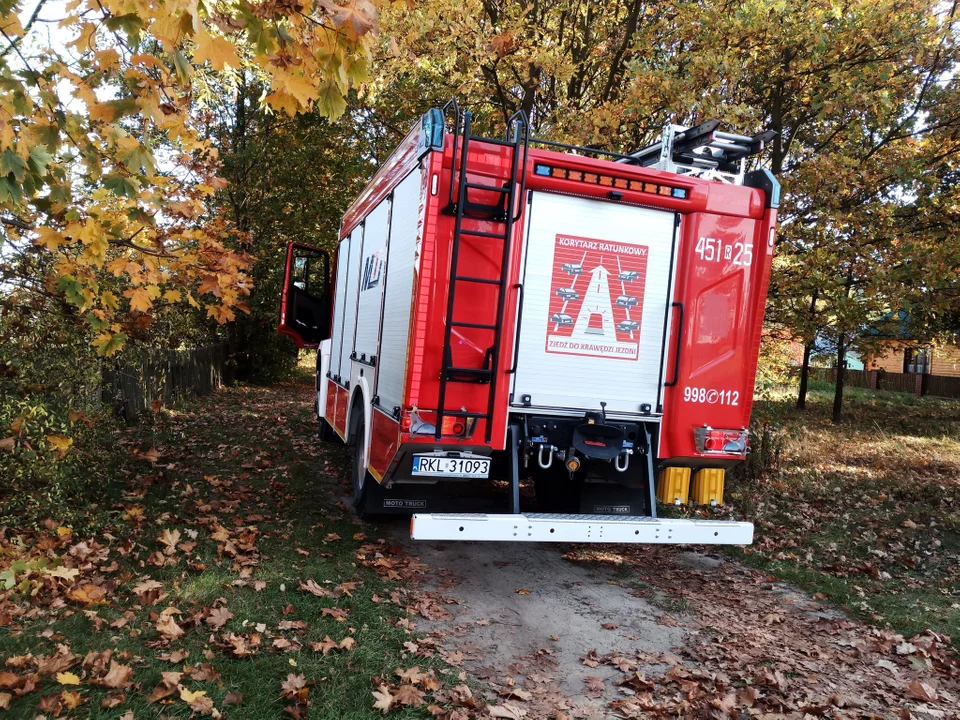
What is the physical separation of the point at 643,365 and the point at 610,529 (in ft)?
4.45

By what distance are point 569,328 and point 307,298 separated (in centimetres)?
712

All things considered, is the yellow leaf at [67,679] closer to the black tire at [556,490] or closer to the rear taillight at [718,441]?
the black tire at [556,490]

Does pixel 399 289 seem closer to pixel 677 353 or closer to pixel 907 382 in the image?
pixel 677 353

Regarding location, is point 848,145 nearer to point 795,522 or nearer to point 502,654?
point 795,522

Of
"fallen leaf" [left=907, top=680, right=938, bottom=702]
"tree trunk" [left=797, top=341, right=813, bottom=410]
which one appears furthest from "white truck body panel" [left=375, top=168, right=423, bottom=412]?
"tree trunk" [left=797, top=341, right=813, bottom=410]

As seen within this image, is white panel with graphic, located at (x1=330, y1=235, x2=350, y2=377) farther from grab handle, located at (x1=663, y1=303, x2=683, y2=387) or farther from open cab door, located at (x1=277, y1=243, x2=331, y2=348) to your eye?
grab handle, located at (x1=663, y1=303, x2=683, y2=387)

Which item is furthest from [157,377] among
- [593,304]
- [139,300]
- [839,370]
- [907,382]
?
[907,382]

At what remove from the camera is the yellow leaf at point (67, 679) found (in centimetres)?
350

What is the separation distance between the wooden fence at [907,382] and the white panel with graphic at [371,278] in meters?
20.5

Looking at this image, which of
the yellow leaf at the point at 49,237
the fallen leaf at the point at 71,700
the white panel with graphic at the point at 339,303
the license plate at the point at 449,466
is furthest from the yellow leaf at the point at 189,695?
the white panel with graphic at the point at 339,303

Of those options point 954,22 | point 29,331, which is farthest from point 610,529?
point 954,22

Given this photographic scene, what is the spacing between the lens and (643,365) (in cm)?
584

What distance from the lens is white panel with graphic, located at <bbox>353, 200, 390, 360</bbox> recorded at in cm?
677

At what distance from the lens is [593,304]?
5.69 m
